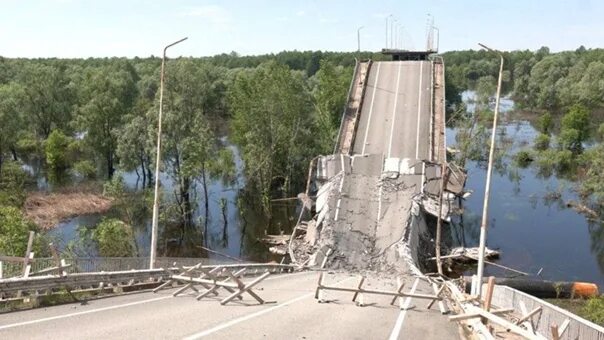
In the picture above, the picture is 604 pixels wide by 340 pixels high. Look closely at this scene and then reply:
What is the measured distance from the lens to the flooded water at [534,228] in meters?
31.6

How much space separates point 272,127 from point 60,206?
17009 millimetres

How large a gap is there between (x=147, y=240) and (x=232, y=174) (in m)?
13.2

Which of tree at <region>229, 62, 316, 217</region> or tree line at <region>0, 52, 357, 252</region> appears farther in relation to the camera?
tree at <region>229, 62, 316, 217</region>

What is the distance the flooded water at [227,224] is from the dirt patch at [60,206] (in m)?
1.00

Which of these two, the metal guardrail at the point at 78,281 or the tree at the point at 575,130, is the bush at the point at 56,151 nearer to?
the metal guardrail at the point at 78,281

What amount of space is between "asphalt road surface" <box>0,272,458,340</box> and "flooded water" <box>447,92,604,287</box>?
60.3 feet

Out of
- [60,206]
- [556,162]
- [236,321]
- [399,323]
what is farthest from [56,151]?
[399,323]

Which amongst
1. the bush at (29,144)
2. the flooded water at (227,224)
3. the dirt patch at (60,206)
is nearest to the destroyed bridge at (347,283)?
the flooded water at (227,224)

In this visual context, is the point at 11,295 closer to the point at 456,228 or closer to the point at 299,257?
the point at 299,257

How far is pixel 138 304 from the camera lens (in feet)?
42.7

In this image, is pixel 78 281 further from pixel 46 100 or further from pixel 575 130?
pixel 575 130

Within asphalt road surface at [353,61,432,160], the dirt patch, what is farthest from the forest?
asphalt road surface at [353,61,432,160]

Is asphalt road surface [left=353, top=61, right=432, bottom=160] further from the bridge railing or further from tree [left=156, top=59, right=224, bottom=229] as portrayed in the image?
the bridge railing

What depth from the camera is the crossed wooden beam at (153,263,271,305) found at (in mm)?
13562
